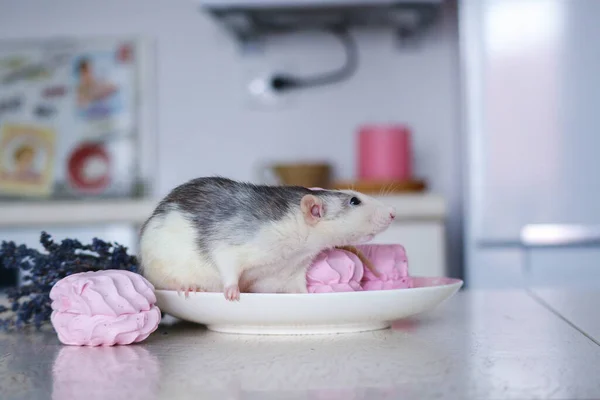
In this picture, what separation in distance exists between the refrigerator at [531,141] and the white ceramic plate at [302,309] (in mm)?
1827

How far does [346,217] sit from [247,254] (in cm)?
13

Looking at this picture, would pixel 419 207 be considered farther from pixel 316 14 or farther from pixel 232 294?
pixel 232 294

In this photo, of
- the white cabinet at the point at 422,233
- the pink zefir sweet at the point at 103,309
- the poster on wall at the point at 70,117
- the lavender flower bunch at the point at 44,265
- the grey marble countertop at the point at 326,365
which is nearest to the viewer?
the grey marble countertop at the point at 326,365

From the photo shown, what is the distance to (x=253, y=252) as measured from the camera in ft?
3.31

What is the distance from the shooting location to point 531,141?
276 centimetres

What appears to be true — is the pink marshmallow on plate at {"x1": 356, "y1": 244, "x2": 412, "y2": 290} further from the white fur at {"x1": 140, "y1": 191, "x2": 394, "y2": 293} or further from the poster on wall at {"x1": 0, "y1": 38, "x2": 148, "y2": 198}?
the poster on wall at {"x1": 0, "y1": 38, "x2": 148, "y2": 198}

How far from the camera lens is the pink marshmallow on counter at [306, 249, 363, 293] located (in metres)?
1.00

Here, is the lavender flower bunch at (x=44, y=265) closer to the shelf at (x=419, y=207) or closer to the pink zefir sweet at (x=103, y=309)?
the pink zefir sweet at (x=103, y=309)

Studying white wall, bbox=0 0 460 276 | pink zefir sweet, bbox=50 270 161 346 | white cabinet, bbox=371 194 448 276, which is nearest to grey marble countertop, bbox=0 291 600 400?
pink zefir sweet, bbox=50 270 161 346

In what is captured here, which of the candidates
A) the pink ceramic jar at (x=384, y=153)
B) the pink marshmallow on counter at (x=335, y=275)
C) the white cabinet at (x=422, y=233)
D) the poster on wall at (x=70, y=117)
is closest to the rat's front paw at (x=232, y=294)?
the pink marshmallow on counter at (x=335, y=275)

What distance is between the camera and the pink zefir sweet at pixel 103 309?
89cm

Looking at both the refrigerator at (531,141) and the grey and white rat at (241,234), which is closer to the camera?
the grey and white rat at (241,234)

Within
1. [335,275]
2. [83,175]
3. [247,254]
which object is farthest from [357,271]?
[83,175]

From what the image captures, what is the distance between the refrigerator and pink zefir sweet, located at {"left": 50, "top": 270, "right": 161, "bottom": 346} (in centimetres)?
198
